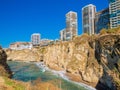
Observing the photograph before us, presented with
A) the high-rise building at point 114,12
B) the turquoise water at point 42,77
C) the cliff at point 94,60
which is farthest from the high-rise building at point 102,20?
the turquoise water at point 42,77

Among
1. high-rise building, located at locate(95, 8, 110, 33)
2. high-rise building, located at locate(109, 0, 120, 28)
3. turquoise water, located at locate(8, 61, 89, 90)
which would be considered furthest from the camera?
high-rise building, located at locate(95, 8, 110, 33)

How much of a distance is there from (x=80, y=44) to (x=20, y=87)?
63845 millimetres

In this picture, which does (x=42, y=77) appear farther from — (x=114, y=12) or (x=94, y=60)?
(x=114, y=12)

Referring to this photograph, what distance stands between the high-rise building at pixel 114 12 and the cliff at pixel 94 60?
54.2 m

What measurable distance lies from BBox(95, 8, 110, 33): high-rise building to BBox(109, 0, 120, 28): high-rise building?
533 cm

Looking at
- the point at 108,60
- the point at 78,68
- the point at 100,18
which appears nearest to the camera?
the point at 108,60

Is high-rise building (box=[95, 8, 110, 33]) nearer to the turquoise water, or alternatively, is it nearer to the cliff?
the cliff

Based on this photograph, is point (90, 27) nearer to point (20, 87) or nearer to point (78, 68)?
point (78, 68)

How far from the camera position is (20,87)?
2116 centimetres

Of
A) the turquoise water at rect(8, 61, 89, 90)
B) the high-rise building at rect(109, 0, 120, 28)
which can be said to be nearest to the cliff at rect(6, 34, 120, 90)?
the turquoise water at rect(8, 61, 89, 90)

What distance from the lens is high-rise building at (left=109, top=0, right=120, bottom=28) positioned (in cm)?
15125

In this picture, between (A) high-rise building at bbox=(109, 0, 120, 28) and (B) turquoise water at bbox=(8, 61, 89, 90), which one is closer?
(B) turquoise water at bbox=(8, 61, 89, 90)

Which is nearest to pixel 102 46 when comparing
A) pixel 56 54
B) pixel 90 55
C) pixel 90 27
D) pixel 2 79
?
pixel 90 55

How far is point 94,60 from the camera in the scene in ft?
220
